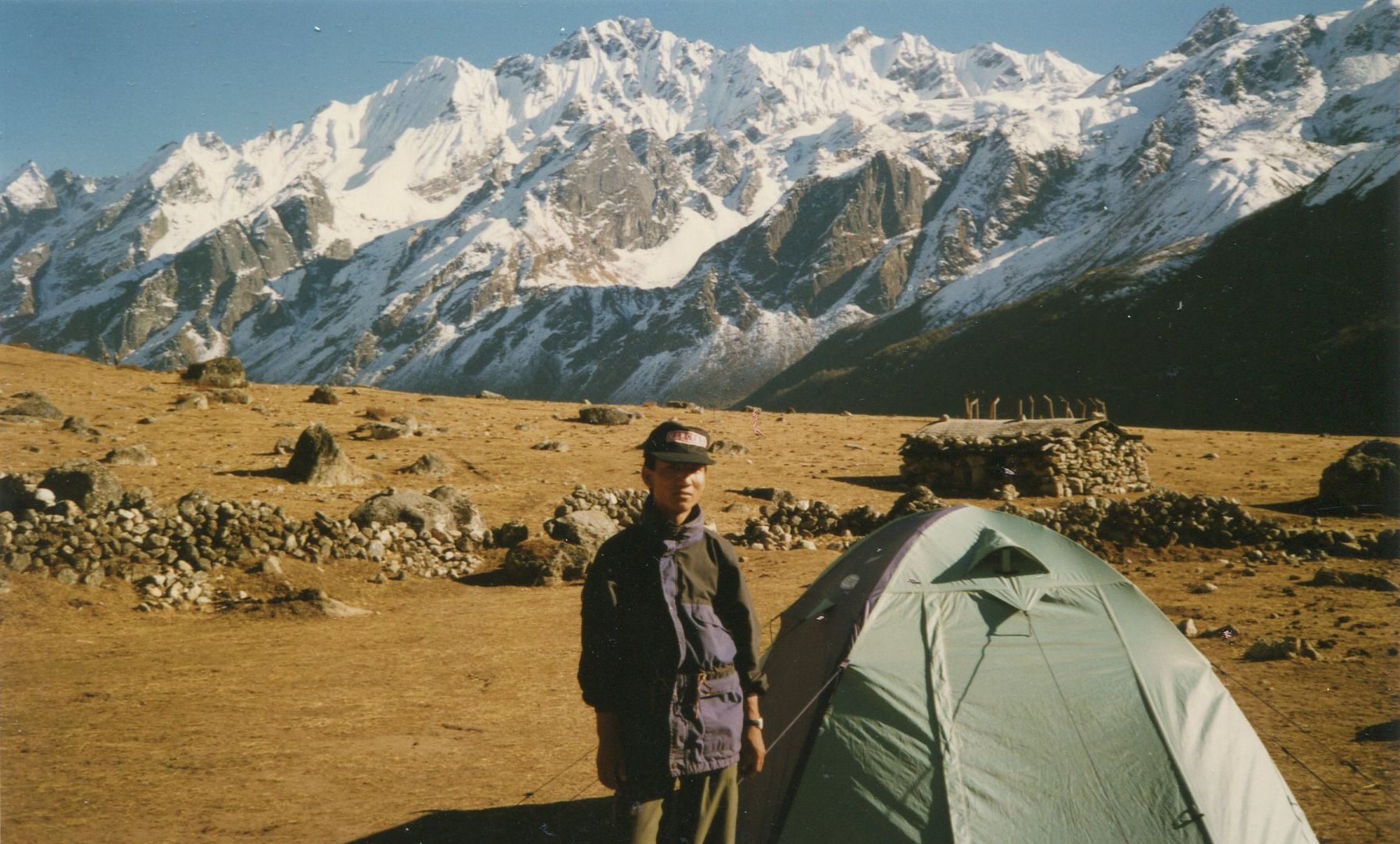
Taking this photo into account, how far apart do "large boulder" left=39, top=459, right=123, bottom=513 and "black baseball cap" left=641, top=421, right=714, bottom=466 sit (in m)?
13.3

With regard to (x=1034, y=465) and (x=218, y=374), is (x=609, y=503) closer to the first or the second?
(x=1034, y=465)

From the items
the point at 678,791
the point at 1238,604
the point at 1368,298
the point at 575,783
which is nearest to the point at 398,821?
the point at 575,783

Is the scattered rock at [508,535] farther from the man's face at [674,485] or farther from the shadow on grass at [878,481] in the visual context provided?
the man's face at [674,485]

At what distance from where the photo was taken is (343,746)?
9.06 meters

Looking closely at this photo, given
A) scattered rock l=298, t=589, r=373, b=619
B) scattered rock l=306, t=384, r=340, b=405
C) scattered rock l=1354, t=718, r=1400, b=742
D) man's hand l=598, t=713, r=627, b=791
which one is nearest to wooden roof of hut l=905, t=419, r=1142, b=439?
scattered rock l=1354, t=718, r=1400, b=742

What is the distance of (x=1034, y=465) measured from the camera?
83.1 ft

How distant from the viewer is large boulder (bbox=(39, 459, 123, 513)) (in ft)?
49.6

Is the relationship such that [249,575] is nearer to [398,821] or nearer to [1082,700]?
[398,821]

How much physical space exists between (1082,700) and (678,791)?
10.1 ft

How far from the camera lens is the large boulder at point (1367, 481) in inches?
837

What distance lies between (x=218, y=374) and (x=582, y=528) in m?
20.6

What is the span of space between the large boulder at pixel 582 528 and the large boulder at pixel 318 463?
4.89 meters

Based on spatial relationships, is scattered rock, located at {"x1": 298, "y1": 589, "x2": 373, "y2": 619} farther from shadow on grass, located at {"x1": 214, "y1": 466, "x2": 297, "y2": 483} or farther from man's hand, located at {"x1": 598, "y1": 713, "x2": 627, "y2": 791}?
man's hand, located at {"x1": 598, "y1": 713, "x2": 627, "y2": 791}

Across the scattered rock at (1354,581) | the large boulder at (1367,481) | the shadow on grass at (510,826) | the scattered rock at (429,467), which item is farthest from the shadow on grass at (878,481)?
the shadow on grass at (510,826)
